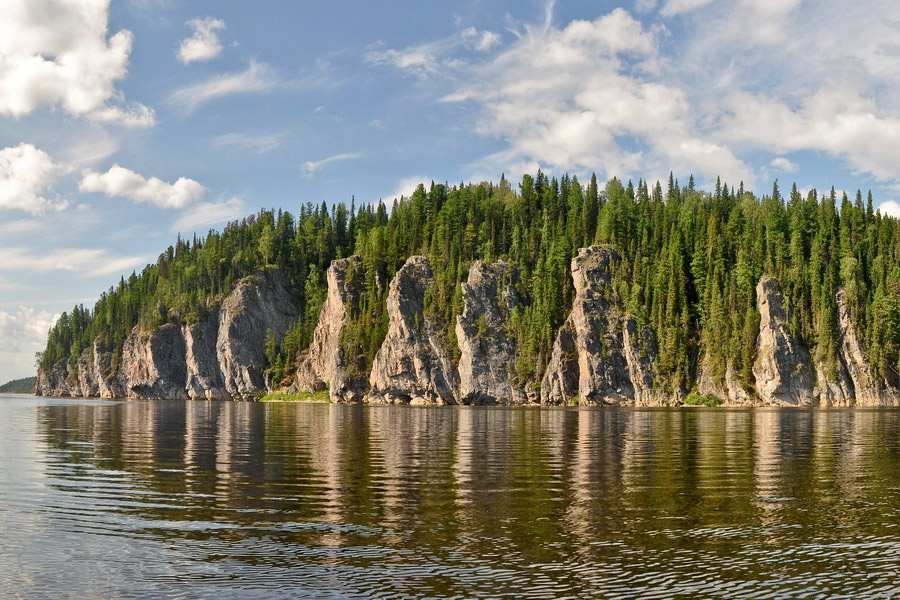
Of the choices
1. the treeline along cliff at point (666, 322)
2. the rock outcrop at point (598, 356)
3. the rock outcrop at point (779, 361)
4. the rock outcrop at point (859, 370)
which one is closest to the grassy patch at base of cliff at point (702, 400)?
the treeline along cliff at point (666, 322)

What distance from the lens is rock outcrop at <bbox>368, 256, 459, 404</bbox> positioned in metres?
181

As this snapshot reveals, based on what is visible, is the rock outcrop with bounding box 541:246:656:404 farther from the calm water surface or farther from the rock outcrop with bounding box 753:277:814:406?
the calm water surface

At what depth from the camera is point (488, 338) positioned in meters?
180

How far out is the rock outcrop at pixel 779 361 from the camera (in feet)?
504

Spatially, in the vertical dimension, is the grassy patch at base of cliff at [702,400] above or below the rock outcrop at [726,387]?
below

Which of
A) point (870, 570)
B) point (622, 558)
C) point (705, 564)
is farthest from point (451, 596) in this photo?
point (870, 570)

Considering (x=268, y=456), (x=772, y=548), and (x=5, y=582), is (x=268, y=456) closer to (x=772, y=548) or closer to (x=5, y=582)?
(x=5, y=582)

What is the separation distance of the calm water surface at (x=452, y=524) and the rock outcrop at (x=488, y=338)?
5065 inches

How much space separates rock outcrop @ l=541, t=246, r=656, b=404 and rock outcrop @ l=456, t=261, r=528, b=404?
10143 millimetres

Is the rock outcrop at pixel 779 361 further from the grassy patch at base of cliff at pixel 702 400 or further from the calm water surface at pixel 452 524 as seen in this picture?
the calm water surface at pixel 452 524

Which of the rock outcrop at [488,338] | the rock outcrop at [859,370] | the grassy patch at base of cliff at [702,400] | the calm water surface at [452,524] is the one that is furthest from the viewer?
the rock outcrop at [488,338]

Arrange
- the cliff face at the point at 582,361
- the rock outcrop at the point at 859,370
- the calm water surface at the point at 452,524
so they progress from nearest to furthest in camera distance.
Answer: the calm water surface at the point at 452,524
the rock outcrop at the point at 859,370
the cliff face at the point at 582,361

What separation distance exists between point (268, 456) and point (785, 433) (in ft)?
144

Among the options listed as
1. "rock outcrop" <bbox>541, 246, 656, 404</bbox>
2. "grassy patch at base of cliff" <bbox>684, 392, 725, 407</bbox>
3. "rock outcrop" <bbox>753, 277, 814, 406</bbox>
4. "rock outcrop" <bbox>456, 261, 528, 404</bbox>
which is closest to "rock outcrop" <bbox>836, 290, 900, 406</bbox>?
"rock outcrop" <bbox>753, 277, 814, 406</bbox>
